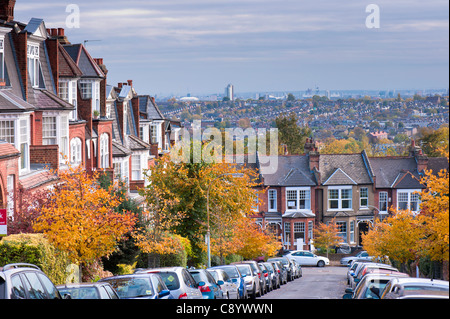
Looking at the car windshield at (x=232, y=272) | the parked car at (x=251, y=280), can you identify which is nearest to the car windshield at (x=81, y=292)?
the car windshield at (x=232, y=272)

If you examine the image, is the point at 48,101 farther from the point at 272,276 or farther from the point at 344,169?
the point at 344,169

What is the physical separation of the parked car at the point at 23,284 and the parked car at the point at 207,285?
8155mm

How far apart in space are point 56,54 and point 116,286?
1030 inches

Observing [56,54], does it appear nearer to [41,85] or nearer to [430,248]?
[41,85]

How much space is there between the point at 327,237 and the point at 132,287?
59.6 metres

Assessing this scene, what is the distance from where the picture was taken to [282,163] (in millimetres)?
82562

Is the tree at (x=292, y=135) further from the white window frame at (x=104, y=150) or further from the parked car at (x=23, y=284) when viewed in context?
the parked car at (x=23, y=284)

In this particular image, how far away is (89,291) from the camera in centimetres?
1612

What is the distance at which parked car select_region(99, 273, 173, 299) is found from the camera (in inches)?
698

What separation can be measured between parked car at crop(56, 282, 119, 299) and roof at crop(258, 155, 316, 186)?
210 ft

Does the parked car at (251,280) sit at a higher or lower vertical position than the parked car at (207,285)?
lower

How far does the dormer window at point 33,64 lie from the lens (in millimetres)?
38950

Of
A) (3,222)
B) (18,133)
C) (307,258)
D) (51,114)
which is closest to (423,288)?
(3,222)
